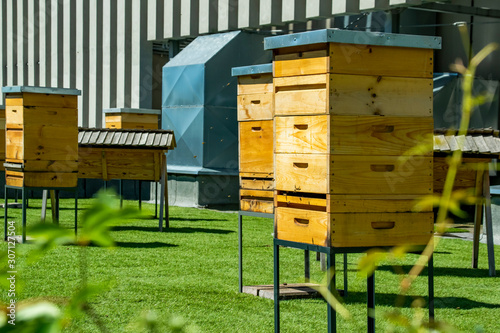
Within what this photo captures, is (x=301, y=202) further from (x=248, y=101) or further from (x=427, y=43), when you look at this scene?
(x=248, y=101)

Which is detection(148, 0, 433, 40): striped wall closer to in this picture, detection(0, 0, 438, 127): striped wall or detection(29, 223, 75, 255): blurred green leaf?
detection(0, 0, 438, 127): striped wall

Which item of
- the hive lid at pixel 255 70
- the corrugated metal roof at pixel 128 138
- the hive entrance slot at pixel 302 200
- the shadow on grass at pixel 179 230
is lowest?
the shadow on grass at pixel 179 230

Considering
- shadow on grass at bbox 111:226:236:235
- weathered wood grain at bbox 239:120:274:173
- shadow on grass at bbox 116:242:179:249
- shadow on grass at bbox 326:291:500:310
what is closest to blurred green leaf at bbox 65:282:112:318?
shadow on grass at bbox 326:291:500:310

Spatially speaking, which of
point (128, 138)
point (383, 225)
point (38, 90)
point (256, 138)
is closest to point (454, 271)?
point (256, 138)

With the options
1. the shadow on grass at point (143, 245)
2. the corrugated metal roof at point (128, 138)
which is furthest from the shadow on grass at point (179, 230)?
the shadow on grass at point (143, 245)

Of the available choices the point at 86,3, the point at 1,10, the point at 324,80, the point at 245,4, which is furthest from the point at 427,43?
the point at 1,10

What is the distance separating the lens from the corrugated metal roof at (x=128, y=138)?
10.3 meters

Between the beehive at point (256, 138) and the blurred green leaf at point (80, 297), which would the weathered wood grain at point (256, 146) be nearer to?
the beehive at point (256, 138)

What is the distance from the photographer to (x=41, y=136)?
8070mm

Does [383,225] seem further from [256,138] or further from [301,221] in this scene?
[256,138]

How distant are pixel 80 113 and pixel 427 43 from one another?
16.0 m

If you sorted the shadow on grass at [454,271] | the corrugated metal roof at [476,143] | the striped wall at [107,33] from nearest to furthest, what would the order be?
the corrugated metal roof at [476,143] < the shadow on grass at [454,271] < the striped wall at [107,33]

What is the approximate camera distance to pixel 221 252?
8.23 meters

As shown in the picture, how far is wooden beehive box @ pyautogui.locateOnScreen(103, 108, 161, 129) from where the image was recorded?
596 inches
